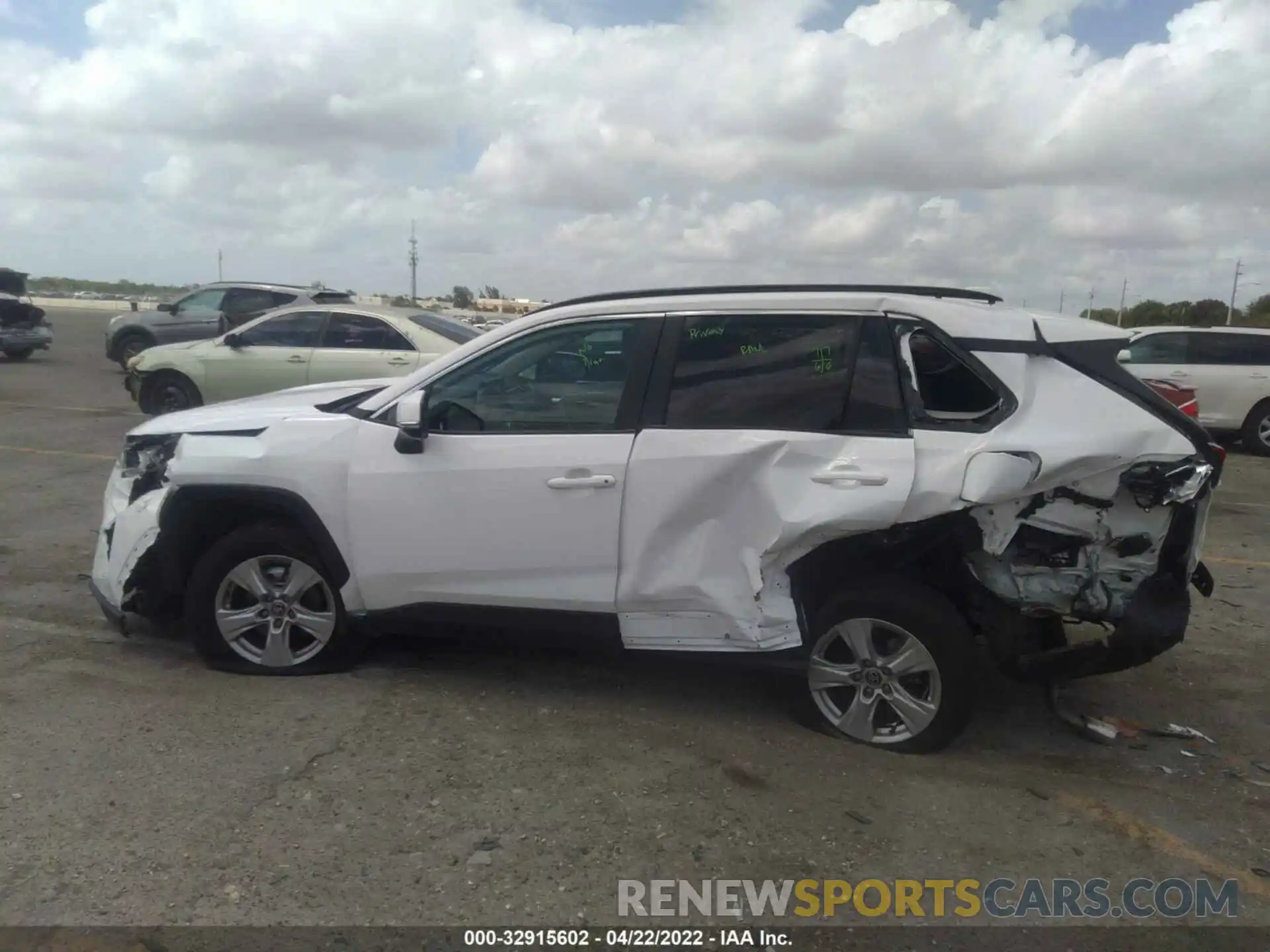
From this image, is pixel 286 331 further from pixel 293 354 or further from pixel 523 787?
pixel 523 787

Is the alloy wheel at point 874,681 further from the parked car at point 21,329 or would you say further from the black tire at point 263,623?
the parked car at point 21,329

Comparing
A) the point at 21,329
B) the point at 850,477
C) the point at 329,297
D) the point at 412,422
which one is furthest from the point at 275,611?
the point at 21,329

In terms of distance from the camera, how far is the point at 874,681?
4.07 meters

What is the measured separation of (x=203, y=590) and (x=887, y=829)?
10.3ft

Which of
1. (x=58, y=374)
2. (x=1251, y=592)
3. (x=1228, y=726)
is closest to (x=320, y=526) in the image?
Result: (x=1228, y=726)

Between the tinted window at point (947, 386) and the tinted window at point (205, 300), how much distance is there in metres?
15.7

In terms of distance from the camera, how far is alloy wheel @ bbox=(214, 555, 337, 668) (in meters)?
4.61

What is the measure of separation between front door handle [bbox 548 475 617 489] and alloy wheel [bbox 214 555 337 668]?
1268 millimetres

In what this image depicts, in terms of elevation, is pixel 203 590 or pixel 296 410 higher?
pixel 296 410

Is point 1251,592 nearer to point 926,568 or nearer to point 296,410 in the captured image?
point 926,568

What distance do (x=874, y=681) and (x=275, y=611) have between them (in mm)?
2707

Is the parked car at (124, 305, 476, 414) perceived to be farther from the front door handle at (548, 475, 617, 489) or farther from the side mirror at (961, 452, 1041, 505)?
the side mirror at (961, 452, 1041, 505)

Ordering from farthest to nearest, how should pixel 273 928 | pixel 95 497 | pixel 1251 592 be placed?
pixel 95 497 → pixel 1251 592 → pixel 273 928

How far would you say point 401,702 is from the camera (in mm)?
4453
